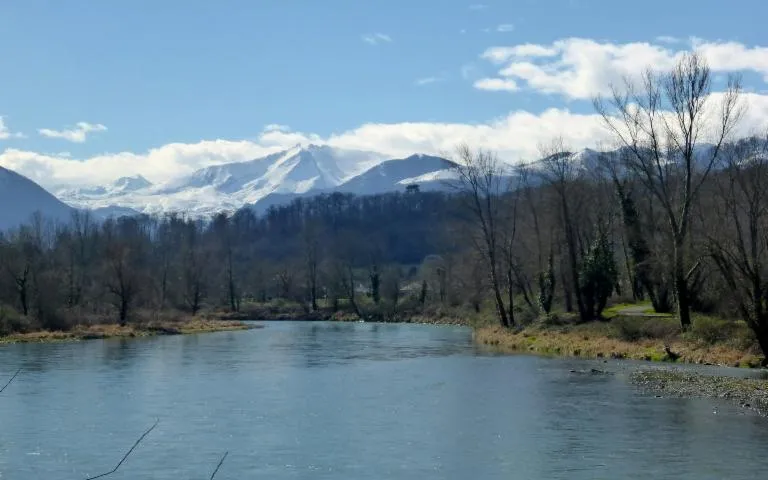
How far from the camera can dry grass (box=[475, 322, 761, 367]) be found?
118 feet

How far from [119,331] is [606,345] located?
3741 cm

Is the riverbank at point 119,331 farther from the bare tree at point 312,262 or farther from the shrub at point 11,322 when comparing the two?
the bare tree at point 312,262

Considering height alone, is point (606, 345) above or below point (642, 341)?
below

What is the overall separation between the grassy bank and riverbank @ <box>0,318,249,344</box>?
91.5ft

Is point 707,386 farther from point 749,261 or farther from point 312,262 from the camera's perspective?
point 312,262

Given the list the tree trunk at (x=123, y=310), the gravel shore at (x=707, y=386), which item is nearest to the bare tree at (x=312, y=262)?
the tree trunk at (x=123, y=310)

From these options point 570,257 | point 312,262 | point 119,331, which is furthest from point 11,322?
point 312,262

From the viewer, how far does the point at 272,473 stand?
57.7ft

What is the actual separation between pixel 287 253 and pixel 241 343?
143m

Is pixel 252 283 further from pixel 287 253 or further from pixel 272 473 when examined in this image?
pixel 272 473

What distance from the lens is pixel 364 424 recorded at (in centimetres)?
2330

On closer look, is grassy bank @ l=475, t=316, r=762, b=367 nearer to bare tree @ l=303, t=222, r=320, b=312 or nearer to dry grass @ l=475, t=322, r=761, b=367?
dry grass @ l=475, t=322, r=761, b=367

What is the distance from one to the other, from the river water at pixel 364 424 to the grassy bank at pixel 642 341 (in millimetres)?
3361

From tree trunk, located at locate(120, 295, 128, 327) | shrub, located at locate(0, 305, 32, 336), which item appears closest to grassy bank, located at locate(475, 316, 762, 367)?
tree trunk, located at locate(120, 295, 128, 327)
